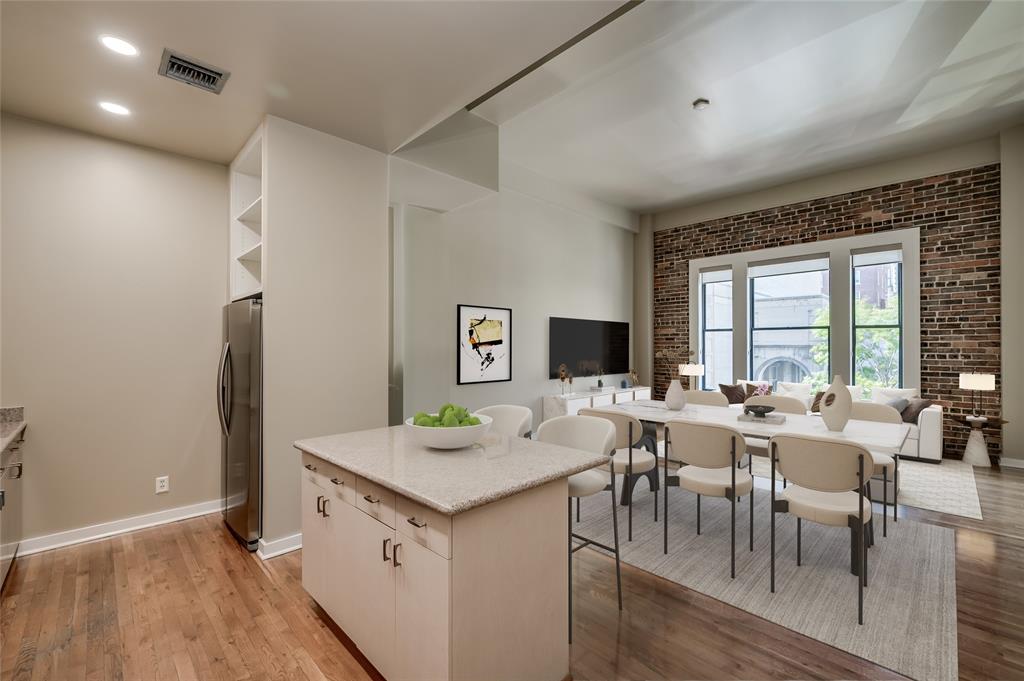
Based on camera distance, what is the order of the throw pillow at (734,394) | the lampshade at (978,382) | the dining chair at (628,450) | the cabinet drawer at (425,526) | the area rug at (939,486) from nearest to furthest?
the cabinet drawer at (425,526) < the dining chair at (628,450) < the area rug at (939,486) < the lampshade at (978,382) < the throw pillow at (734,394)

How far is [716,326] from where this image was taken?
23.5 feet

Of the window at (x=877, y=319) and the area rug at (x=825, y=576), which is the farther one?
the window at (x=877, y=319)

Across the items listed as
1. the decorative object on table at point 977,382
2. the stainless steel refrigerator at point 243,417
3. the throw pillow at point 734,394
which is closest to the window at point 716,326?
the throw pillow at point 734,394

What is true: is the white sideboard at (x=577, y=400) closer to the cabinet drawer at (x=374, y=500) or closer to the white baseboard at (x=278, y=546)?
the white baseboard at (x=278, y=546)

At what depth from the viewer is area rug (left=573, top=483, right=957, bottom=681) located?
1981 mm

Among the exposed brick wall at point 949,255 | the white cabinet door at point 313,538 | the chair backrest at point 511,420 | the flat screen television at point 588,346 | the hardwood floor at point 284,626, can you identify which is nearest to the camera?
the hardwood floor at point 284,626

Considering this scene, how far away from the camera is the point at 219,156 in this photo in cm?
348

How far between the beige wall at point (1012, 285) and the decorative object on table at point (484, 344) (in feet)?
17.3

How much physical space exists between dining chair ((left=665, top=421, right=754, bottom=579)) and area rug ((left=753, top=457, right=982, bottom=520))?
1971mm

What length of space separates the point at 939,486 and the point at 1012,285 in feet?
7.93

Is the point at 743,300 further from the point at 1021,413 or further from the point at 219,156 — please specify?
the point at 219,156

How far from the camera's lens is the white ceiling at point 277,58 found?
2.00 metres

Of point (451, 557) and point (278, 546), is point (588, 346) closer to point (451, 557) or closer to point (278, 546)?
point (278, 546)

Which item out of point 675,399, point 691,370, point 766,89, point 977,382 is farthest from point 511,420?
point 977,382
